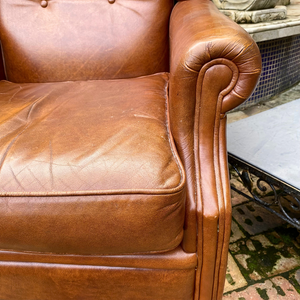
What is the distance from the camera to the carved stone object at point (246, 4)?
1872 mm

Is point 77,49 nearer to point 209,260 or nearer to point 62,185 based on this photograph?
point 62,185

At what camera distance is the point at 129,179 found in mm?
578

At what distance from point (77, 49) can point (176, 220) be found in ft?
2.56

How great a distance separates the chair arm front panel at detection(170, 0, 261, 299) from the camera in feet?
2.04

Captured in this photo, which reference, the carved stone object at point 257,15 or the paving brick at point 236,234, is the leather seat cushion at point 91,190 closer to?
the paving brick at point 236,234

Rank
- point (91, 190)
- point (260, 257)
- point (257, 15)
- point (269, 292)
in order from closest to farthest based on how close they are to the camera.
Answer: point (91, 190) → point (269, 292) → point (260, 257) → point (257, 15)

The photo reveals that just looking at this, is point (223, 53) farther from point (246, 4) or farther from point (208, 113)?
point (246, 4)

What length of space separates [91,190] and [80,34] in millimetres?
743

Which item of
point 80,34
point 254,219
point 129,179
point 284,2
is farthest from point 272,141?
point 284,2

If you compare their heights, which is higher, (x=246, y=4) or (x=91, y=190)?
(x=246, y=4)

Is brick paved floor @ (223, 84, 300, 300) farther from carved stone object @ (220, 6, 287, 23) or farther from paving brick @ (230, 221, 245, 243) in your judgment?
carved stone object @ (220, 6, 287, 23)

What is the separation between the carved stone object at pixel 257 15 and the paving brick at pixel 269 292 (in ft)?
5.11

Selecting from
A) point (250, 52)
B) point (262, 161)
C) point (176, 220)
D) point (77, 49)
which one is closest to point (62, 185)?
point (176, 220)

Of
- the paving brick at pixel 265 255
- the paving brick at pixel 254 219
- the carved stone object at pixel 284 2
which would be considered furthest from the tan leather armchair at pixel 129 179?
the carved stone object at pixel 284 2
